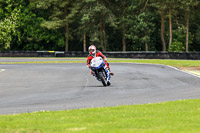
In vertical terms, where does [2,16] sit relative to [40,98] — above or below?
above

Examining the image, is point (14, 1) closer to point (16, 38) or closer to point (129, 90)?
point (16, 38)

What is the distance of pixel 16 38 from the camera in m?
60.7

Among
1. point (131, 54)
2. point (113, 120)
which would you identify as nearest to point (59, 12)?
point (131, 54)

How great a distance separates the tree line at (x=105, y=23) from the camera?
2247 inches

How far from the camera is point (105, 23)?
6003cm

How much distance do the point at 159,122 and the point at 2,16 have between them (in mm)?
53390

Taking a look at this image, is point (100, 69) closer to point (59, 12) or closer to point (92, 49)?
point (92, 49)

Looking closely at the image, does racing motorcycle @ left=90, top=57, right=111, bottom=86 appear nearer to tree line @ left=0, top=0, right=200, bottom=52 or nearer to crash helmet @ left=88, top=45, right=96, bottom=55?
crash helmet @ left=88, top=45, right=96, bottom=55

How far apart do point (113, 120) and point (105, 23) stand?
2054 inches

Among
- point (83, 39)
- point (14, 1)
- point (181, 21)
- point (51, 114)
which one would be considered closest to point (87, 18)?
point (83, 39)

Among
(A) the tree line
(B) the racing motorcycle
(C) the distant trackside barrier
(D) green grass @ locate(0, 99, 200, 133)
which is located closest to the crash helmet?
(B) the racing motorcycle

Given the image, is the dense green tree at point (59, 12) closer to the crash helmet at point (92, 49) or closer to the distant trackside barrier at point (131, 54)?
the distant trackside barrier at point (131, 54)

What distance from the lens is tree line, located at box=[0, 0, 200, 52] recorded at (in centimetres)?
5706

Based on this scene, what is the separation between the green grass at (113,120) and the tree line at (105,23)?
45.6 metres
